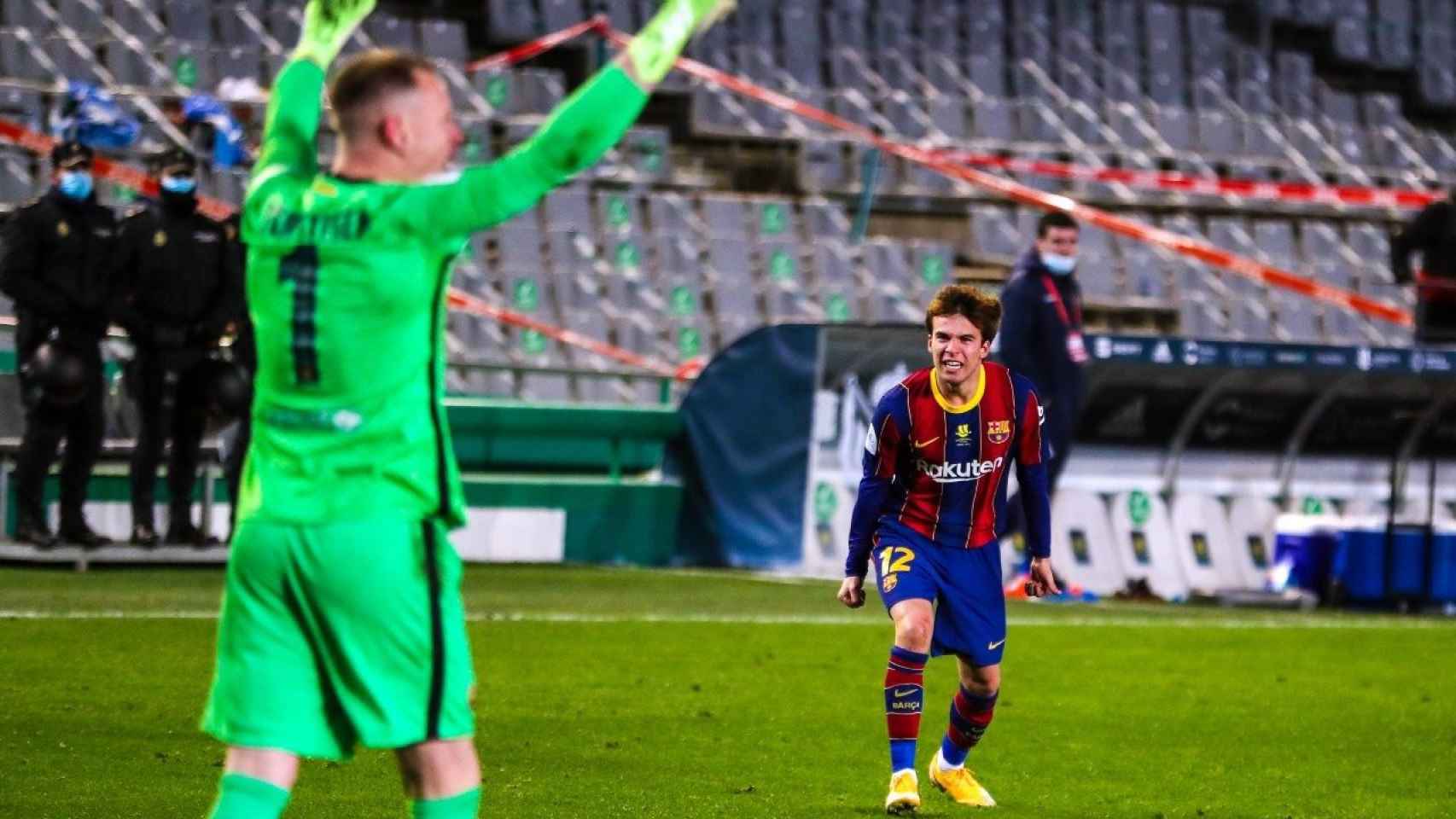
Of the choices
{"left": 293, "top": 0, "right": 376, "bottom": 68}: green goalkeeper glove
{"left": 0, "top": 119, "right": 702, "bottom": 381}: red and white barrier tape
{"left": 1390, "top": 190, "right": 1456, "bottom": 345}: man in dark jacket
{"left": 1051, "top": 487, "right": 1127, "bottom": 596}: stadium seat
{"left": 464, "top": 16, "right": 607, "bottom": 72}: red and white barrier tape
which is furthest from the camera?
{"left": 464, "top": 16, "right": 607, "bottom": 72}: red and white barrier tape

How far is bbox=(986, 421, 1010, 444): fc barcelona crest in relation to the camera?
26.9 feet

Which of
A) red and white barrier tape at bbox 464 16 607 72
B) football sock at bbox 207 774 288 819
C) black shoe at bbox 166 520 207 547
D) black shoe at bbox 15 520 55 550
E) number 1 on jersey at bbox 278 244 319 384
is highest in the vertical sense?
red and white barrier tape at bbox 464 16 607 72

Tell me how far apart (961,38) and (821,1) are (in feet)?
7.19

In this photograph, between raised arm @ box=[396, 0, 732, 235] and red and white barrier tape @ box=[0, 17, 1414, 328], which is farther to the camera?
red and white barrier tape @ box=[0, 17, 1414, 328]

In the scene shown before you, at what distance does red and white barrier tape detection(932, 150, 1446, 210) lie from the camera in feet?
86.2

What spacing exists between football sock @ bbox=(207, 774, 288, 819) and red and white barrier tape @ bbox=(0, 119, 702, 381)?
14.8 m

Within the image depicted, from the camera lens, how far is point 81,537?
1519cm

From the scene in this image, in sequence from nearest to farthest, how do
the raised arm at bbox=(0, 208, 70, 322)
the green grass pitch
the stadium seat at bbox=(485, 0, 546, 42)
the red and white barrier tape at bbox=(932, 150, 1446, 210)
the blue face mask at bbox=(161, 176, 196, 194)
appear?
the green grass pitch
the raised arm at bbox=(0, 208, 70, 322)
the blue face mask at bbox=(161, 176, 196, 194)
the red and white barrier tape at bbox=(932, 150, 1446, 210)
the stadium seat at bbox=(485, 0, 546, 42)

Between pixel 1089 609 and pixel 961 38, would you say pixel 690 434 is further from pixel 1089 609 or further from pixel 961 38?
pixel 961 38

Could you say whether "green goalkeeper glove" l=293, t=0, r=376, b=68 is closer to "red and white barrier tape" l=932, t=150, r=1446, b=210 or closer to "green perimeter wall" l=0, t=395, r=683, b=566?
"green perimeter wall" l=0, t=395, r=683, b=566

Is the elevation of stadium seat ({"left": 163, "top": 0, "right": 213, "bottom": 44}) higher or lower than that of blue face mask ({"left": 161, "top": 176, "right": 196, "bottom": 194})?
higher

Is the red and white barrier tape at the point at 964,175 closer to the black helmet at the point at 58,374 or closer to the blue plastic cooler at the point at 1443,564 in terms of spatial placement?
the blue plastic cooler at the point at 1443,564

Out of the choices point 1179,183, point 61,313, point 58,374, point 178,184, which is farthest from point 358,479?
point 1179,183

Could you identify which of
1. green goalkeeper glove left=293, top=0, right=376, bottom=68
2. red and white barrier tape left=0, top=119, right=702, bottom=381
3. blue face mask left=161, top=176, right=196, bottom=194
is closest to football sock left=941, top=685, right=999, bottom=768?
green goalkeeper glove left=293, top=0, right=376, bottom=68
